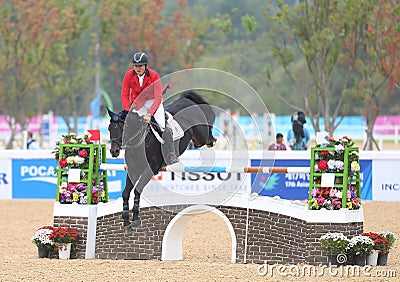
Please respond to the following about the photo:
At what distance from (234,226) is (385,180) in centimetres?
757

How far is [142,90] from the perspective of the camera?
30.8 feet

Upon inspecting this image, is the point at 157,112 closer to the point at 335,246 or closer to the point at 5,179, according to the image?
the point at 335,246

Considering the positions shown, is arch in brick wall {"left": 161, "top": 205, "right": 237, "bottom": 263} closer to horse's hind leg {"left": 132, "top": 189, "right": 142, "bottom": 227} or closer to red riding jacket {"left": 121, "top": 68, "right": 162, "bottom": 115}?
horse's hind leg {"left": 132, "top": 189, "right": 142, "bottom": 227}

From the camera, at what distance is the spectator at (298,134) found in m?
17.4

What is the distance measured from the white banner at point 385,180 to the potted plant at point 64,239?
839 cm

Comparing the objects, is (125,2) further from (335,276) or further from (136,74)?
(335,276)

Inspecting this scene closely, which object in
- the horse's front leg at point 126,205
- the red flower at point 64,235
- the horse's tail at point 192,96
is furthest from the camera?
the horse's tail at point 192,96

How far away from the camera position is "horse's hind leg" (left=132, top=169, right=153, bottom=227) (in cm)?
949

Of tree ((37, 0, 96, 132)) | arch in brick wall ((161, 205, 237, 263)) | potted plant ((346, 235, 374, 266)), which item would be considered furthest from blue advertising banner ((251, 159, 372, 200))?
tree ((37, 0, 96, 132))

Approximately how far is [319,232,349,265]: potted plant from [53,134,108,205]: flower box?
3.22 m

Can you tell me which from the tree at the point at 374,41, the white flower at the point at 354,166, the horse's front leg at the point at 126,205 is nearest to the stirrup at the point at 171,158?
the horse's front leg at the point at 126,205

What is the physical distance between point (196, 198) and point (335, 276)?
237 centimetres

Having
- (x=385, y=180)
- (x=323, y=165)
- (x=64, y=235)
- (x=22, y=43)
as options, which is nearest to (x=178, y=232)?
(x=64, y=235)

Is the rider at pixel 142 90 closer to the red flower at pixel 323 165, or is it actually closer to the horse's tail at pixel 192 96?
the horse's tail at pixel 192 96
